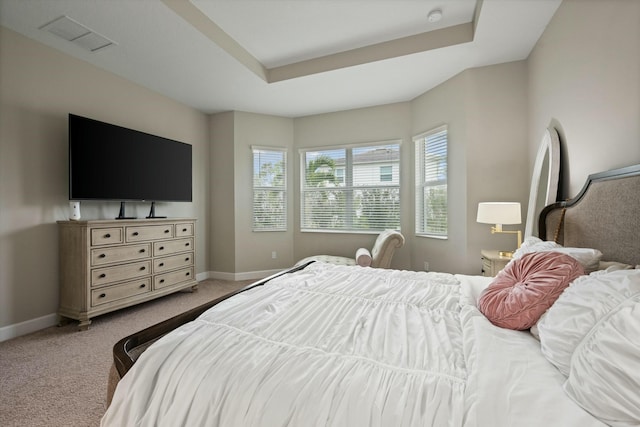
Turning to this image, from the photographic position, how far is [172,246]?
3.56 m

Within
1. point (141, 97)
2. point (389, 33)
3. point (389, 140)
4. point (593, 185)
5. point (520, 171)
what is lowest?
point (593, 185)

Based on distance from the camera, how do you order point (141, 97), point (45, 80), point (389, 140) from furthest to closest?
point (389, 140), point (141, 97), point (45, 80)

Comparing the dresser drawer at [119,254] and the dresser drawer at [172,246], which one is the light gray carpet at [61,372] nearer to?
the dresser drawer at [119,254]

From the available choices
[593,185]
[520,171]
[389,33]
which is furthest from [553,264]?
[389,33]

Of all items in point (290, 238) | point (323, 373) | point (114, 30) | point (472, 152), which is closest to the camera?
point (323, 373)

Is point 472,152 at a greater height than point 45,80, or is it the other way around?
point 45,80

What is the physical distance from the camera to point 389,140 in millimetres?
4262

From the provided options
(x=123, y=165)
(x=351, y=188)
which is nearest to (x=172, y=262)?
(x=123, y=165)

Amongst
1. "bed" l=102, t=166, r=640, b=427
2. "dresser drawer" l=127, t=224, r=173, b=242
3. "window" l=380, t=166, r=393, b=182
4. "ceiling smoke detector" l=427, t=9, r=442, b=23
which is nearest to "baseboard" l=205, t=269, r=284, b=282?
"dresser drawer" l=127, t=224, r=173, b=242

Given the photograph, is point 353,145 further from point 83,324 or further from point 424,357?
point 83,324

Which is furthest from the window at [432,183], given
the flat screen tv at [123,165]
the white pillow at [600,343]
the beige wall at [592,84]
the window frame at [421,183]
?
the flat screen tv at [123,165]

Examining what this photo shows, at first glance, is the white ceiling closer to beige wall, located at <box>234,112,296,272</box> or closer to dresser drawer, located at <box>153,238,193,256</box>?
beige wall, located at <box>234,112,296,272</box>

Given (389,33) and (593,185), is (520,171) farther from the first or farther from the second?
(389,33)

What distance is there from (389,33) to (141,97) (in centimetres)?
321
